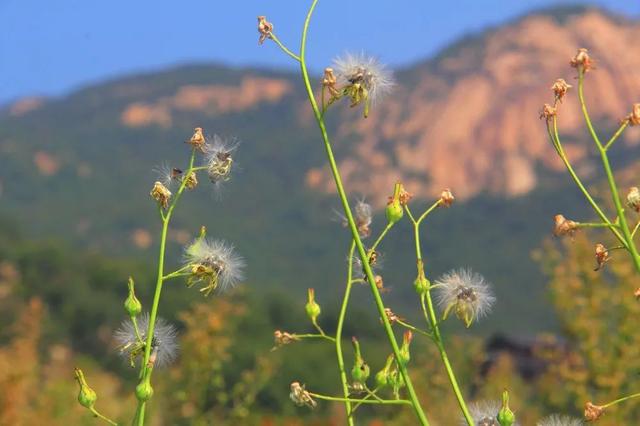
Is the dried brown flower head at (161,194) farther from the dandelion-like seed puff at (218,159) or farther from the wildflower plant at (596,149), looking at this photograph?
the wildflower plant at (596,149)

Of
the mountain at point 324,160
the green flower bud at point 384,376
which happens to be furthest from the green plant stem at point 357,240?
the mountain at point 324,160

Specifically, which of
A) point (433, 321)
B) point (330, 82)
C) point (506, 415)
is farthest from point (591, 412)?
point (330, 82)

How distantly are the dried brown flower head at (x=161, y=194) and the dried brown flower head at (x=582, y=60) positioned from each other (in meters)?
0.80

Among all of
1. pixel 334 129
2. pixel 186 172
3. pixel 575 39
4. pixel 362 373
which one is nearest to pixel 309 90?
pixel 186 172

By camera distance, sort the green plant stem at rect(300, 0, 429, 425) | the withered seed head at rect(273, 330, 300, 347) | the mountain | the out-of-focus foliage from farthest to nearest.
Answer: the mountain, the out-of-focus foliage, the withered seed head at rect(273, 330, 300, 347), the green plant stem at rect(300, 0, 429, 425)

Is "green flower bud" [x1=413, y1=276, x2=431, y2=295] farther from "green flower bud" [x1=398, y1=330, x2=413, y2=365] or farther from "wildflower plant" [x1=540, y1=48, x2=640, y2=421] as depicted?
"wildflower plant" [x1=540, y1=48, x2=640, y2=421]

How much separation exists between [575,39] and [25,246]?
354ft

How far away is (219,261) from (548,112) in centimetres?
68

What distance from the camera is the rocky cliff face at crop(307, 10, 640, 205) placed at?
127062 millimetres

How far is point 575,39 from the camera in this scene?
147125 mm

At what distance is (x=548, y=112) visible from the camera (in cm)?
200

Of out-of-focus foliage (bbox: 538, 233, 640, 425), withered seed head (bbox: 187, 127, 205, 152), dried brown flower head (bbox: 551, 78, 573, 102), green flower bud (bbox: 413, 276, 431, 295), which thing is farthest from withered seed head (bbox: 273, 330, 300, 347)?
out-of-focus foliage (bbox: 538, 233, 640, 425)

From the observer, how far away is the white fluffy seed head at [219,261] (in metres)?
2.01

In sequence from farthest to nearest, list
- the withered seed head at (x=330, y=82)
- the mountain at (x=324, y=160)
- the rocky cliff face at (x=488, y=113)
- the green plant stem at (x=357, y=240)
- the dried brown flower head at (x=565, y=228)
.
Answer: the rocky cliff face at (x=488, y=113), the mountain at (x=324, y=160), the withered seed head at (x=330, y=82), the dried brown flower head at (x=565, y=228), the green plant stem at (x=357, y=240)
